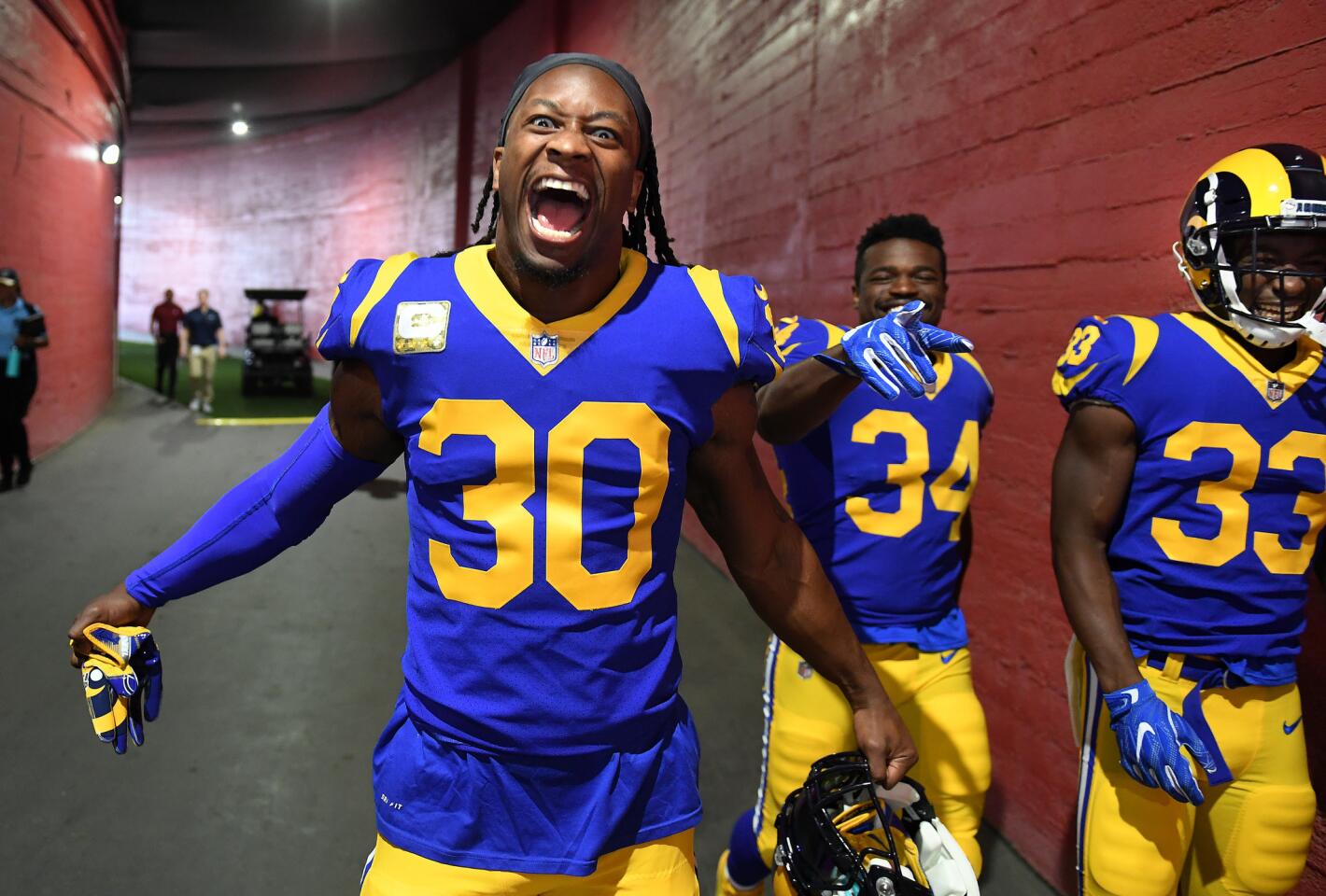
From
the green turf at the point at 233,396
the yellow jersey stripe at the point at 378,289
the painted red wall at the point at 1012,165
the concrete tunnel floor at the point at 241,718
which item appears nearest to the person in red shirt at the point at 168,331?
the green turf at the point at 233,396

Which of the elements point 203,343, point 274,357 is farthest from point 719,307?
point 274,357

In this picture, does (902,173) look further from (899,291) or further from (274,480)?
(274,480)

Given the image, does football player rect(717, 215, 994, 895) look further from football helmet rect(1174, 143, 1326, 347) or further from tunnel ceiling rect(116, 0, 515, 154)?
tunnel ceiling rect(116, 0, 515, 154)

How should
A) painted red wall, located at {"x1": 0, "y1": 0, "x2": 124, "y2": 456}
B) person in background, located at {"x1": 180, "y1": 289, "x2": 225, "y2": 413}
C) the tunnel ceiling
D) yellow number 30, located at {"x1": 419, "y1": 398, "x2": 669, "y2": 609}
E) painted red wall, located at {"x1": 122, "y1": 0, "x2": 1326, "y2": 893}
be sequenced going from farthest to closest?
the tunnel ceiling → person in background, located at {"x1": 180, "y1": 289, "x2": 225, "y2": 413} → painted red wall, located at {"x1": 0, "y1": 0, "x2": 124, "y2": 456} → painted red wall, located at {"x1": 122, "y1": 0, "x2": 1326, "y2": 893} → yellow number 30, located at {"x1": 419, "y1": 398, "x2": 669, "y2": 609}

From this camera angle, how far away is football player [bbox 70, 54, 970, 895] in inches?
59.9

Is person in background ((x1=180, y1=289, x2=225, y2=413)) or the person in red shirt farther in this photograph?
the person in red shirt

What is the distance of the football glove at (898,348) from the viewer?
5.57ft

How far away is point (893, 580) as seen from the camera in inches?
100

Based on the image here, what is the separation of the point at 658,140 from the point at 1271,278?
6.73 metres

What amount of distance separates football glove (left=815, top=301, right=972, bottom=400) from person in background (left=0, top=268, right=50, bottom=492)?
8034 millimetres

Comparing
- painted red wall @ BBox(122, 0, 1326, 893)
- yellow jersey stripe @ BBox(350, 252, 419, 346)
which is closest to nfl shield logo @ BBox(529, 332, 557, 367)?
yellow jersey stripe @ BBox(350, 252, 419, 346)

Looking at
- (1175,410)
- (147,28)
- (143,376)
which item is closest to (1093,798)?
(1175,410)

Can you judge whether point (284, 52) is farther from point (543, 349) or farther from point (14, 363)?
point (543, 349)

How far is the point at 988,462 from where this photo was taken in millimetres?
3605
